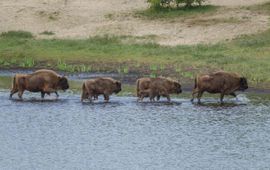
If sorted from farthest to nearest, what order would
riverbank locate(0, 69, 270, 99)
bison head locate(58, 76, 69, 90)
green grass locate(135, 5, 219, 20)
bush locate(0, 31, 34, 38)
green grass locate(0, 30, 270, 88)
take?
green grass locate(135, 5, 219, 20), bush locate(0, 31, 34, 38), green grass locate(0, 30, 270, 88), riverbank locate(0, 69, 270, 99), bison head locate(58, 76, 69, 90)

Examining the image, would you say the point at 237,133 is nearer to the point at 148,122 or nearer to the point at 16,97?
the point at 148,122

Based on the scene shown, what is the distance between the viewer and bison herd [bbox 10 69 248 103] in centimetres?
3406

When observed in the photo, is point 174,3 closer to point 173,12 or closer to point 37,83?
point 173,12

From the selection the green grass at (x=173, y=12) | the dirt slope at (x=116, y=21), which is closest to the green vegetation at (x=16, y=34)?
the dirt slope at (x=116, y=21)

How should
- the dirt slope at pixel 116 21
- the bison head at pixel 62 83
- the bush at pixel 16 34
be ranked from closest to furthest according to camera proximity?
the bison head at pixel 62 83 < the dirt slope at pixel 116 21 < the bush at pixel 16 34

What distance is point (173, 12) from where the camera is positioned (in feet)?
177

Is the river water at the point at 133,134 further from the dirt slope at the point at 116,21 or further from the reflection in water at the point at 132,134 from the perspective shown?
the dirt slope at the point at 116,21

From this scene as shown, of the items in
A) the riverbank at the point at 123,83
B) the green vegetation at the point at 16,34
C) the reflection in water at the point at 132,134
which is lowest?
the reflection in water at the point at 132,134

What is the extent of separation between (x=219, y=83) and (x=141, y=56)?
11.2 meters

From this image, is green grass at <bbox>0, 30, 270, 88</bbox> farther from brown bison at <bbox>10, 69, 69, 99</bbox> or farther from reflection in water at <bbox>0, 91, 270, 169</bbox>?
brown bison at <bbox>10, 69, 69, 99</bbox>

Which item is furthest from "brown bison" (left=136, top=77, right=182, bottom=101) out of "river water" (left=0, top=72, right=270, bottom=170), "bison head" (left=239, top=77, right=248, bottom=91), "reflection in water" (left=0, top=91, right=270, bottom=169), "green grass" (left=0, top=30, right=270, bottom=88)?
"green grass" (left=0, top=30, right=270, bottom=88)

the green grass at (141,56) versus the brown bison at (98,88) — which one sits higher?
the green grass at (141,56)

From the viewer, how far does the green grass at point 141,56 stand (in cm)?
4169

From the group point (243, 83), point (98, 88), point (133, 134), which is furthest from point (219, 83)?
point (133, 134)
